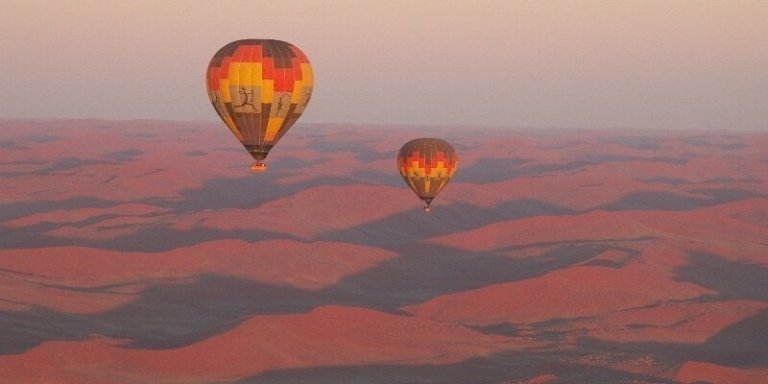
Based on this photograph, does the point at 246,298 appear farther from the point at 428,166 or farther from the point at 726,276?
the point at 726,276

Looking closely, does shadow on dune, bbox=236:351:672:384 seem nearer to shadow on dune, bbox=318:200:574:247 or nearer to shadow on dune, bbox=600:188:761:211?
shadow on dune, bbox=318:200:574:247

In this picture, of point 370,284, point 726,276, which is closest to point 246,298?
point 370,284

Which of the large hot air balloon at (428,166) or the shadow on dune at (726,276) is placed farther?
the shadow on dune at (726,276)

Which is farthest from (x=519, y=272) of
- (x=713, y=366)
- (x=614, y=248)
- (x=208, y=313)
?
(x=713, y=366)

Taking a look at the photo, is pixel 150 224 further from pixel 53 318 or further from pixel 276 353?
pixel 276 353

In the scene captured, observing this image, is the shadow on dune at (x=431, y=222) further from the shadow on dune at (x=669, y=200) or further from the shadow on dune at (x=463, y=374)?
the shadow on dune at (x=463, y=374)

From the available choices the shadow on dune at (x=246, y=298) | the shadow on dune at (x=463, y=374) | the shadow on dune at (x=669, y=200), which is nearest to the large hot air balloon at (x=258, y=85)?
the shadow on dune at (x=463, y=374)
